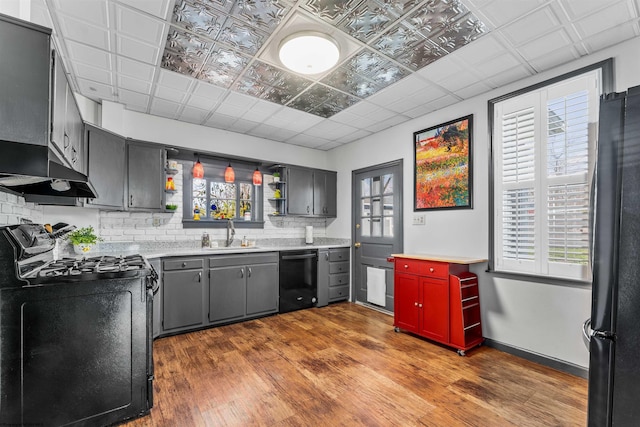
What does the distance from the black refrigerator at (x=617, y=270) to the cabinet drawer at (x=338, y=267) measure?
377cm

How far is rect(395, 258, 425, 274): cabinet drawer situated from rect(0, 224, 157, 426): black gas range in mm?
2595

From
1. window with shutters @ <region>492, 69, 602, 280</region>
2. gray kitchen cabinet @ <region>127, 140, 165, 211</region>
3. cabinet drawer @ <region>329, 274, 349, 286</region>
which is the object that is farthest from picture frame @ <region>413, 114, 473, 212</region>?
gray kitchen cabinet @ <region>127, 140, 165, 211</region>

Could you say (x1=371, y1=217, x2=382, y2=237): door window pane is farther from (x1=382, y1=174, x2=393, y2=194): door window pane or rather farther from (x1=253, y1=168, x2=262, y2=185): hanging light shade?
(x1=253, y1=168, x2=262, y2=185): hanging light shade

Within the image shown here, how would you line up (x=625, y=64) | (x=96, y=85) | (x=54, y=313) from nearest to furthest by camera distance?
(x=54, y=313)
(x=625, y=64)
(x=96, y=85)

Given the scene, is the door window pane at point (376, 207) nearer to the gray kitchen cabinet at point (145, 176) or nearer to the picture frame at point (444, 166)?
the picture frame at point (444, 166)

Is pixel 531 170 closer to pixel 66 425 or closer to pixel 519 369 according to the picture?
pixel 519 369

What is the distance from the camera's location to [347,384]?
2.39 m

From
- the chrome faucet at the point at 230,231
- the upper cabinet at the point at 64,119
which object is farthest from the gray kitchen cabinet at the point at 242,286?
the upper cabinet at the point at 64,119

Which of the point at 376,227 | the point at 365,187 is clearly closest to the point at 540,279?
the point at 376,227

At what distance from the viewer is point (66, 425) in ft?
5.80

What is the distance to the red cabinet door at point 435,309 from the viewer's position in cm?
307

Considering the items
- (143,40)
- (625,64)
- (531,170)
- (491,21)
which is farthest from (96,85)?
(625,64)

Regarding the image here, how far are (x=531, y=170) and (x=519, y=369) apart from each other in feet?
6.01

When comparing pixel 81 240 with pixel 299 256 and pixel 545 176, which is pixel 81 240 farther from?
pixel 545 176
